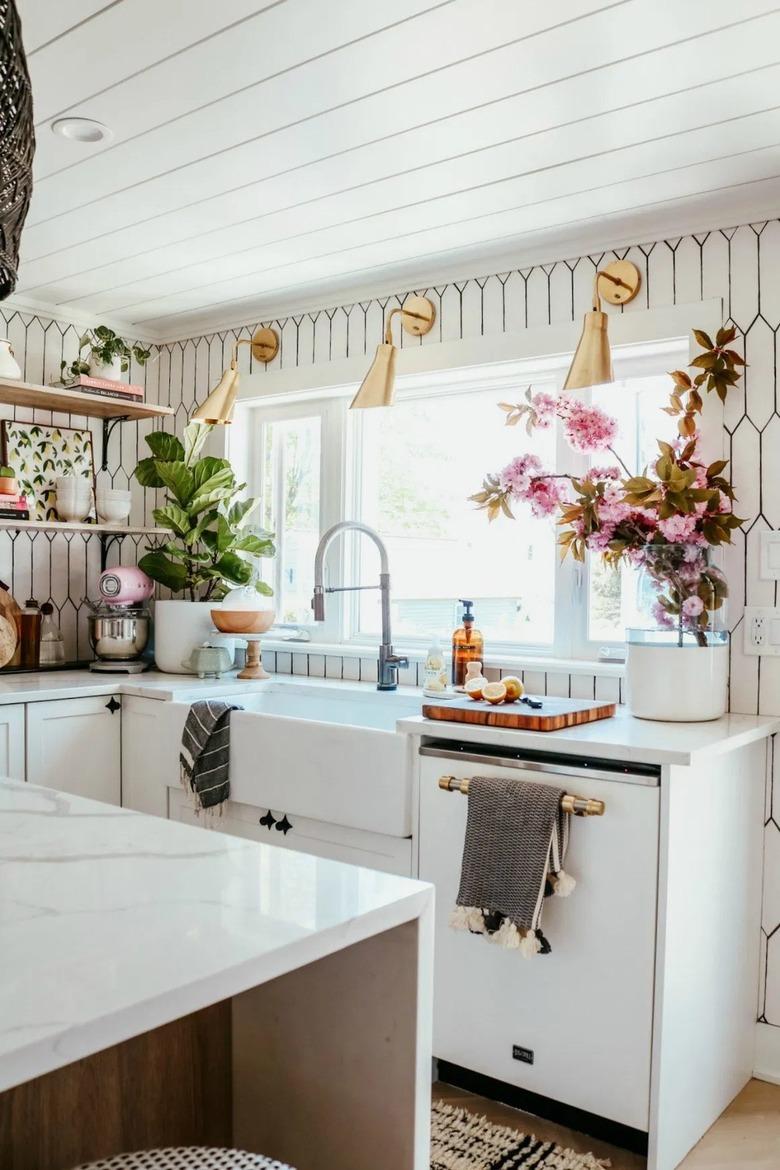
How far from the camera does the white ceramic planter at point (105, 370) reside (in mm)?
3574

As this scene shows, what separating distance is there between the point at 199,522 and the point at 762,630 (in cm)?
203

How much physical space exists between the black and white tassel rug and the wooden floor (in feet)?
0.10

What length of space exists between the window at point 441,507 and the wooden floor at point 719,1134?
3.95 ft

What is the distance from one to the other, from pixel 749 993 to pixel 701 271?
6.07ft

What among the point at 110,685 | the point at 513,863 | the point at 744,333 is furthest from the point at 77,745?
the point at 744,333

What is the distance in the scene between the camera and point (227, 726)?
9.14 feet

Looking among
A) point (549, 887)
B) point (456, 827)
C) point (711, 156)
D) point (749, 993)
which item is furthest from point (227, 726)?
point (711, 156)

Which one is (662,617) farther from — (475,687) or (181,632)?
(181,632)

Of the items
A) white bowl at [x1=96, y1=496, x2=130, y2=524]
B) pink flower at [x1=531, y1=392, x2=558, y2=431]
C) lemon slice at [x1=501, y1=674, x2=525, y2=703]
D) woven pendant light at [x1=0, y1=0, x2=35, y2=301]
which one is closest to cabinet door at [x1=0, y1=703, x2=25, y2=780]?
white bowl at [x1=96, y1=496, x2=130, y2=524]

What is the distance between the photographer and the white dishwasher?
6.59 ft

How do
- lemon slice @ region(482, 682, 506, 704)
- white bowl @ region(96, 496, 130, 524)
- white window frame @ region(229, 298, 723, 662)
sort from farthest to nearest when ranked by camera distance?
white bowl @ region(96, 496, 130, 524), white window frame @ region(229, 298, 723, 662), lemon slice @ region(482, 682, 506, 704)

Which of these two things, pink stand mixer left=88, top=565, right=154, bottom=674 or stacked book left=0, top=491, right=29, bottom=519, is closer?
stacked book left=0, top=491, right=29, bottom=519

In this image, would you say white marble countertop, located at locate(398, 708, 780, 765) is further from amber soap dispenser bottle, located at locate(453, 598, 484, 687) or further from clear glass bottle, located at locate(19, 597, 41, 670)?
clear glass bottle, located at locate(19, 597, 41, 670)

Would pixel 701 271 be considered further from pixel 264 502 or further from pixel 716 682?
pixel 264 502
